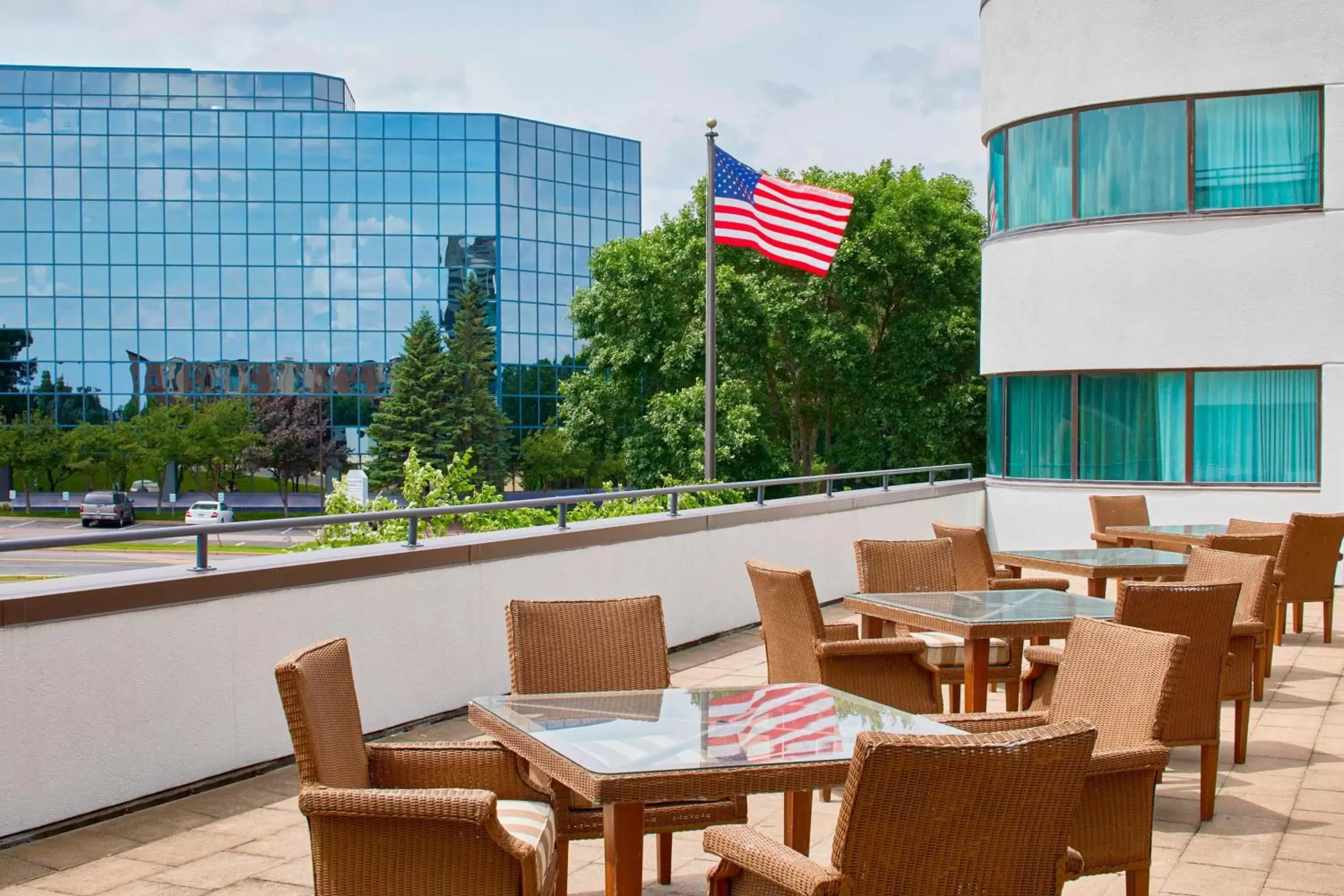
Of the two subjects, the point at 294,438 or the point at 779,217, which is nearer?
the point at 779,217

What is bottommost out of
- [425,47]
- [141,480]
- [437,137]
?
[141,480]

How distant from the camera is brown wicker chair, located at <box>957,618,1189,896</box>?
4383 millimetres

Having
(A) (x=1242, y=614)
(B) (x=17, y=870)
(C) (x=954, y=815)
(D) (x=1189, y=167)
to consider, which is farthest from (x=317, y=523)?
(D) (x=1189, y=167)

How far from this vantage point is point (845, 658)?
6199mm

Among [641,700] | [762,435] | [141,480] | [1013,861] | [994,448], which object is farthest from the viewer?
[141,480]

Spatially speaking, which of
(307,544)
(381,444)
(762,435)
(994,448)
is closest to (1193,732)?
(307,544)

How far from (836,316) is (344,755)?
33.9m

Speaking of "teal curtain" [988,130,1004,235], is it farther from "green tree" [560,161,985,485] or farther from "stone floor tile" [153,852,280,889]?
"green tree" [560,161,985,485]

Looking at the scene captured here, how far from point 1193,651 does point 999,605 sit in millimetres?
1402

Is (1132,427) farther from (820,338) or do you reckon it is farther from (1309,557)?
(820,338)

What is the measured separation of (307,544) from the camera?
1409 centimetres

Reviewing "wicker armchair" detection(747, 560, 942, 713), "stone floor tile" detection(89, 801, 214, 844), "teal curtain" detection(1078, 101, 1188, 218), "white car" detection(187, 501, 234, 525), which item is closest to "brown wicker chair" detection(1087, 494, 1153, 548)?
"teal curtain" detection(1078, 101, 1188, 218)

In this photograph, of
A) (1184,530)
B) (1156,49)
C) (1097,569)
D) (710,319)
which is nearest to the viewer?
(1097,569)

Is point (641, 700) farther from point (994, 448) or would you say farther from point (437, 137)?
point (437, 137)
